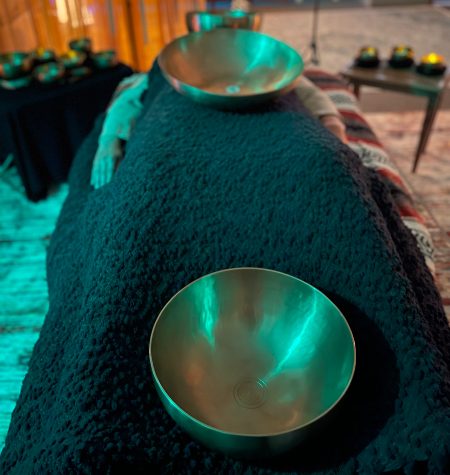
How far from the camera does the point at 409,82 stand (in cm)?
198

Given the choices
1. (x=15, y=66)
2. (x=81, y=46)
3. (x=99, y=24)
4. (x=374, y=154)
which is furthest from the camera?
(x=99, y=24)

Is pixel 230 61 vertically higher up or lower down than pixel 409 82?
higher up

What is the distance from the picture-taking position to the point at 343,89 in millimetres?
1974

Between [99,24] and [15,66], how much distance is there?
1141 millimetres

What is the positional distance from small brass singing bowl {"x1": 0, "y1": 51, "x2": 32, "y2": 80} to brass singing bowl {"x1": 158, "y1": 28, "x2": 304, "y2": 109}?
912mm

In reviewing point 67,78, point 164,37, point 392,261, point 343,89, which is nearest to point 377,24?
point 164,37

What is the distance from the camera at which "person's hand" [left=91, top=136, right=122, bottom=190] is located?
1.35m

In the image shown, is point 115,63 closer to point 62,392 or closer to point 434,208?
point 434,208

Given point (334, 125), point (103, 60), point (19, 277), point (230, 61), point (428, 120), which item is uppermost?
point (230, 61)

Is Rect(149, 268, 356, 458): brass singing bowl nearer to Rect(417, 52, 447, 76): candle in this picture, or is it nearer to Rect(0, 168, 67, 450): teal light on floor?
Rect(0, 168, 67, 450): teal light on floor

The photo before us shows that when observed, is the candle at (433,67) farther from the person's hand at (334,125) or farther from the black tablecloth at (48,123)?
the black tablecloth at (48,123)

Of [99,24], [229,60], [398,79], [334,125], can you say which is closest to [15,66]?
[229,60]

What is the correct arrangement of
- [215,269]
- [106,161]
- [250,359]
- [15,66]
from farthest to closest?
[15,66], [106,161], [215,269], [250,359]

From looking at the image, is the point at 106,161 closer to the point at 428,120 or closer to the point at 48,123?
the point at 48,123
